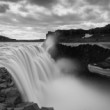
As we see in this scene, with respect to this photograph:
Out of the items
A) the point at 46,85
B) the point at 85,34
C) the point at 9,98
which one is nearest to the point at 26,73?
the point at 46,85

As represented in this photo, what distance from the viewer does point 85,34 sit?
3928cm

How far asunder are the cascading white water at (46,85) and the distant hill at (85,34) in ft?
43.2

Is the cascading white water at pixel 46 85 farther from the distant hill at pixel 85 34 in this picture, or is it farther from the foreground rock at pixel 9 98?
the distant hill at pixel 85 34

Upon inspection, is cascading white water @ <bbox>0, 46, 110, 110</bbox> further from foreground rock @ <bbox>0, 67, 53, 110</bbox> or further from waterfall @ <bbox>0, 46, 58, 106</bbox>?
foreground rock @ <bbox>0, 67, 53, 110</bbox>

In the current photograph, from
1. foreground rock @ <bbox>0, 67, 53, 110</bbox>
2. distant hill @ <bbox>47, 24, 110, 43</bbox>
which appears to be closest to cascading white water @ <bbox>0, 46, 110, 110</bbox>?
foreground rock @ <bbox>0, 67, 53, 110</bbox>

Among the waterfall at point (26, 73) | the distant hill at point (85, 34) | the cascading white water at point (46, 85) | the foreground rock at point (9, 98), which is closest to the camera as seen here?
the foreground rock at point (9, 98)

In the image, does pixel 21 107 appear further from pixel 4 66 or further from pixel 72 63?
pixel 72 63

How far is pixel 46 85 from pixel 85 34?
2492cm

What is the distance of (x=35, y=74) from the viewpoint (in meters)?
15.2

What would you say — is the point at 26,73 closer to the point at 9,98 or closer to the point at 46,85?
the point at 46,85

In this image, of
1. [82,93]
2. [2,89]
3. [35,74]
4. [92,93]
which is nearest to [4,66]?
[2,89]

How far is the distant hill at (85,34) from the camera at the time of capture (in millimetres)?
34394

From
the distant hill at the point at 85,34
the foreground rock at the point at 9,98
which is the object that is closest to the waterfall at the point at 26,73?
the foreground rock at the point at 9,98

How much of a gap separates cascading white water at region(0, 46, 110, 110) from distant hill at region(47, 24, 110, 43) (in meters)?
13.2
